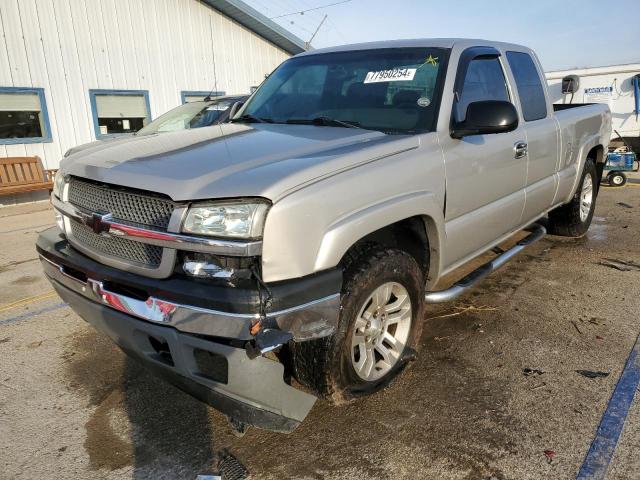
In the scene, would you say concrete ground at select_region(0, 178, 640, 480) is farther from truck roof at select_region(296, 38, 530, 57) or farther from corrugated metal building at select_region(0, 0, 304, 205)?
corrugated metal building at select_region(0, 0, 304, 205)

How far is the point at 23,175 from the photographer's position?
10.2 m

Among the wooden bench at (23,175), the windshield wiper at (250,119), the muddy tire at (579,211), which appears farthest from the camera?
the wooden bench at (23,175)

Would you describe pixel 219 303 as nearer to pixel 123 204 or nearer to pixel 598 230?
pixel 123 204

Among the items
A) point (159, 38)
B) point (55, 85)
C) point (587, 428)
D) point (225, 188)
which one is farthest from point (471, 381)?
point (159, 38)

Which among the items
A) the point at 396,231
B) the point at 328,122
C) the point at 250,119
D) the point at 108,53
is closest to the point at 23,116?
the point at 108,53

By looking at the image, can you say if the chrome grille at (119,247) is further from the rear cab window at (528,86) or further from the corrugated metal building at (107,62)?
the corrugated metal building at (107,62)

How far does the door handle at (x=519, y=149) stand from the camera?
144 inches

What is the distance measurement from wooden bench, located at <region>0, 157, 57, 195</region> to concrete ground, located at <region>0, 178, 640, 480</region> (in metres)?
6.93

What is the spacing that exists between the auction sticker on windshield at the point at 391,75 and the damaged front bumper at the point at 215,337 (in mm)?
1667

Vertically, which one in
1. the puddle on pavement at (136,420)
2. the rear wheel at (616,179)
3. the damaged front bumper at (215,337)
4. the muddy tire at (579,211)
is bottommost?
the rear wheel at (616,179)

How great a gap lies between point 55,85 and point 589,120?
10160mm

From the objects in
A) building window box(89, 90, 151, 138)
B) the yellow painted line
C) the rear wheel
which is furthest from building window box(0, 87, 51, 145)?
the rear wheel

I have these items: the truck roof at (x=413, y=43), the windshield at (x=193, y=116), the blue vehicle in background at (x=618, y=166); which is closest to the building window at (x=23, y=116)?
the windshield at (x=193, y=116)

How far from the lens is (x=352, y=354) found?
7.98ft
